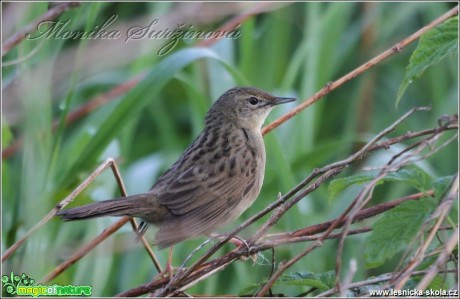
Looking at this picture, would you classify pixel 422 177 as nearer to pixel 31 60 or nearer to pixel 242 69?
pixel 31 60

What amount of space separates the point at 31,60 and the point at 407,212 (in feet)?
6.55

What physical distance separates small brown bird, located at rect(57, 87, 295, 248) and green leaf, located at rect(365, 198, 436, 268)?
80 cm

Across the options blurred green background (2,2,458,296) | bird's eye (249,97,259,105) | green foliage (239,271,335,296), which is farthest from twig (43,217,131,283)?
bird's eye (249,97,259,105)

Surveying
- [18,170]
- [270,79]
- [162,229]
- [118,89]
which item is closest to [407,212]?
[162,229]

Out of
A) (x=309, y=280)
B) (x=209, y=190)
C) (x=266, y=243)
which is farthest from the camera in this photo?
(x=209, y=190)

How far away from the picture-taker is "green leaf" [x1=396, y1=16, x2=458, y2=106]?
8.84 feet

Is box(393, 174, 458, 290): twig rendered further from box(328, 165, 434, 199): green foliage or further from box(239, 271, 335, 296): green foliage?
box(239, 271, 335, 296): green foliage

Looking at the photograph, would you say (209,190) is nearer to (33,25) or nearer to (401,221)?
(33,25)

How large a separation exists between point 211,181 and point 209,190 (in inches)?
2.5

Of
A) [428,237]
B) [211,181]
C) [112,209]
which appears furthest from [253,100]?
[428,237]

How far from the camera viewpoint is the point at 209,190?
3750 mm

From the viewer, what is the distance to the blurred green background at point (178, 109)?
11.9ft

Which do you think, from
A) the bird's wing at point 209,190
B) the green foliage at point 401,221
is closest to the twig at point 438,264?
the green foliage at point 401,221

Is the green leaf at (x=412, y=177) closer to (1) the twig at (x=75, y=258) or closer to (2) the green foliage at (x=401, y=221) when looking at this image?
(2) the green foliage at (x=401, y=221)
